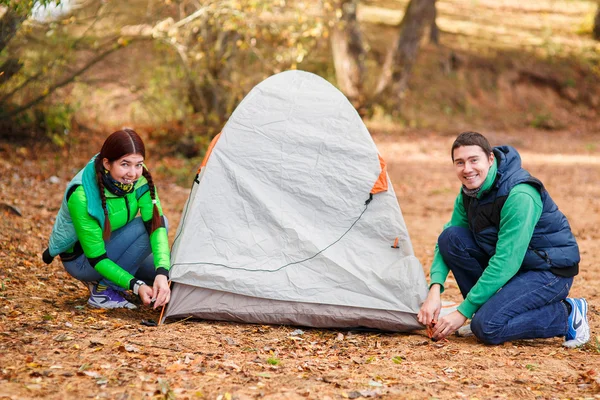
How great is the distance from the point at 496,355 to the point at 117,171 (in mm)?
2521

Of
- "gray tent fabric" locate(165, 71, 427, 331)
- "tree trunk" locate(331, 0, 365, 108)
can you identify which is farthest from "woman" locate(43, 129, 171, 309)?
"tree trunk" locate(331, 0, 365, 108)

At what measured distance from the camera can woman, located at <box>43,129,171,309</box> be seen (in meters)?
4.11

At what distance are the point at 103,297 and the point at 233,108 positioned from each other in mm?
6301

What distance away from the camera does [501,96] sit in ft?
60.5

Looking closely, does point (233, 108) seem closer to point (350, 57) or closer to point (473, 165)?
point (350, 57)

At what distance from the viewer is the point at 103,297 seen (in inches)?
178

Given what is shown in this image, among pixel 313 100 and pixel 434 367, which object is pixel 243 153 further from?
pixel 434 367

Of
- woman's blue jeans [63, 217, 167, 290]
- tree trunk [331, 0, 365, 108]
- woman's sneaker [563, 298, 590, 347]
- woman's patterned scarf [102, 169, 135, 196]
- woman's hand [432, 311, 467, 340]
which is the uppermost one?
tree trunk [331, 0, 365, 108]

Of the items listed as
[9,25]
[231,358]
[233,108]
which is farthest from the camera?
[233,108]

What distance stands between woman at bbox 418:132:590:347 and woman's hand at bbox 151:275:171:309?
Answer: 5.17ft

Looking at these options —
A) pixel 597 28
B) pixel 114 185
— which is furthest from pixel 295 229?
pixel 597 28

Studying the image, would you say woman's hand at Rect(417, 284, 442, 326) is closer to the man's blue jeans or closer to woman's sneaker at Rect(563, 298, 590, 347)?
the man's blue jeans

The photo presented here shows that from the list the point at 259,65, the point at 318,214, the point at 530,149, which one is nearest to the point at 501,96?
the point at 530,149

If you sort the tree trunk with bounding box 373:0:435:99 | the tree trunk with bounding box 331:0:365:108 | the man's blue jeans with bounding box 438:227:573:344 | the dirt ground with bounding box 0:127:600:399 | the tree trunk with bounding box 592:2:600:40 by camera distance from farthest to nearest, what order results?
the tree trunk with bounding box 592:2:600:40 → the tree trunk with bounding box 373:0:435:99 → the tree trunk with bounding box 331:0:365:108 → the man's blue jeans with bounding box 438:227:573:344 → the dirt ground with bounding box 0:127:600:399
